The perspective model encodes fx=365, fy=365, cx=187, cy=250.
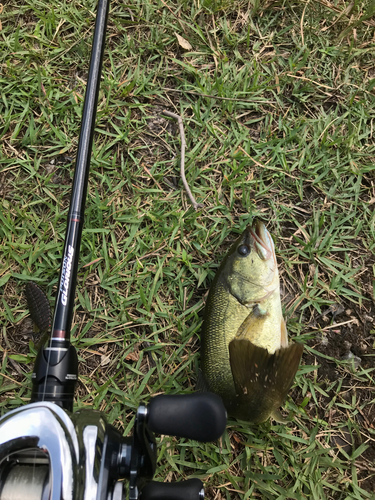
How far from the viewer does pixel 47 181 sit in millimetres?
2564

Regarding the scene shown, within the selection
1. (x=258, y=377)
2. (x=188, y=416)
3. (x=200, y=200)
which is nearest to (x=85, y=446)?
(x=188, y=416)

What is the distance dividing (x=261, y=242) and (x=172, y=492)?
135cm

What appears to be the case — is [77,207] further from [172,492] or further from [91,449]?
[172,492]

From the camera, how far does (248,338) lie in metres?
2.08

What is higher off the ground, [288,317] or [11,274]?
[11,274]

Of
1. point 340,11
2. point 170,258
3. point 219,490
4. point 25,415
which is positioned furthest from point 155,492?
point 340,11

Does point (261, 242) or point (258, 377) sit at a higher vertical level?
point (261, 242)

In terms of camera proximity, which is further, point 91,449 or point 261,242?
point 261,242

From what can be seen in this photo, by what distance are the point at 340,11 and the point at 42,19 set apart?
2.28m

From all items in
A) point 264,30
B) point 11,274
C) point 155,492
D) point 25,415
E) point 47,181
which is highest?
point 264,30

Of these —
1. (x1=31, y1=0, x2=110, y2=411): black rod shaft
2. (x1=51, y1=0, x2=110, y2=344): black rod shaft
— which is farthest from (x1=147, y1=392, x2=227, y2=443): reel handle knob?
(x1=51, y1=0, x2=110, y2=344): black rod shaft

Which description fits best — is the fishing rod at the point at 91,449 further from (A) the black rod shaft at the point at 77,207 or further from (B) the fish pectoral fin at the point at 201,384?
(B) the fish pectoral fin at the point at 201,384

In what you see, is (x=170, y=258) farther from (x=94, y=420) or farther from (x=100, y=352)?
(x=94, y=420)

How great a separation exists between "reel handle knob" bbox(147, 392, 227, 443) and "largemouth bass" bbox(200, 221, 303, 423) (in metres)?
0.83
